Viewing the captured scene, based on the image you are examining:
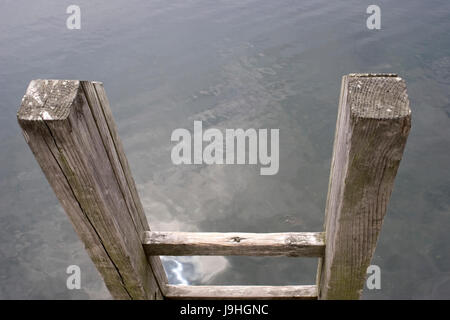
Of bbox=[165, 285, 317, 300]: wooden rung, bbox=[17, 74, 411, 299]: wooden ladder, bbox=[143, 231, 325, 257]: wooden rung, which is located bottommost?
bbox=[165, 285, 317, 300]: wooden rung

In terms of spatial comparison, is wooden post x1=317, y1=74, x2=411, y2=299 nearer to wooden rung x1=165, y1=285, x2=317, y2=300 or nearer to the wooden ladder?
the wooden ladder

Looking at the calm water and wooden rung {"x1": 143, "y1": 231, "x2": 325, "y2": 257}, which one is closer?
wooden rung {"x1": 143, "y1": 231, "x2": 325, "y2": 257}

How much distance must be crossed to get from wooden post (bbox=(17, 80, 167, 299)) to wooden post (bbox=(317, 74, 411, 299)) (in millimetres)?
808

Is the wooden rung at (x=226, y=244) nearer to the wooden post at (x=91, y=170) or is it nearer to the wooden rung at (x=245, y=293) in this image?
the wooden post at (x=91, y=170)

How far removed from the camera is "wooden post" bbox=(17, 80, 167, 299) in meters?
0.97

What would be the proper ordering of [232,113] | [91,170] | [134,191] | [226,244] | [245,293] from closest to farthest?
1. [91,170]
2. [134,191]
3. [226,244]
4. [245,293]
5. [232,113]

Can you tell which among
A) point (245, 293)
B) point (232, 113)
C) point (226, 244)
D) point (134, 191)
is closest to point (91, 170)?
point (134, 191)

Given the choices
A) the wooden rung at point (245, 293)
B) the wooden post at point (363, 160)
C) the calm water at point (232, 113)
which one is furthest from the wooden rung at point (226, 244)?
the calm water at point (232, 113)

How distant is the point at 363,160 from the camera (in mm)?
985

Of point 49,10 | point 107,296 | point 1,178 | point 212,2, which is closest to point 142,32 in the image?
point 212,2

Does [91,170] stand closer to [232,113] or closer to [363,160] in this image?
[363,160]

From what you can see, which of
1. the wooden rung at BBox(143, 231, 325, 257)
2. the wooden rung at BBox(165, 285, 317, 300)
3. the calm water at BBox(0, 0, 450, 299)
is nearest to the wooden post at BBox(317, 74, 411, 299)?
the wooden rung at BBox(143, 231, 325, 257)

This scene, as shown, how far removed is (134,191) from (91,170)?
0.43 meters
